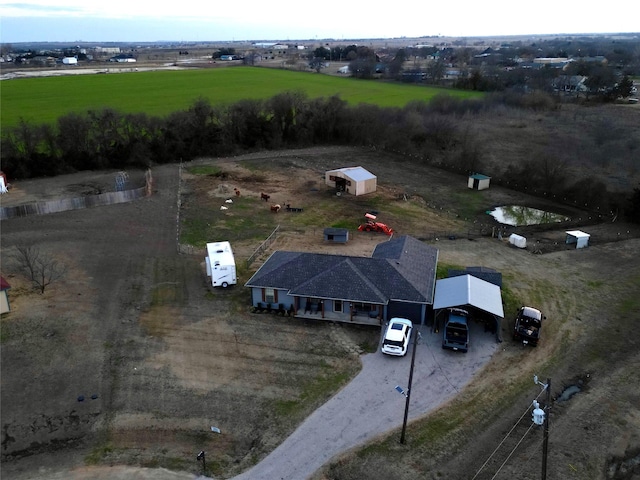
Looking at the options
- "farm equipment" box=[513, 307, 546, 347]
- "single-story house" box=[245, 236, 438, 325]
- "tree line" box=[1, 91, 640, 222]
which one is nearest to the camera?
"farm equipment" box=[513, 307, 546, 347]

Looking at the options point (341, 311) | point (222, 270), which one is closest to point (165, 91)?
point (222, 270)

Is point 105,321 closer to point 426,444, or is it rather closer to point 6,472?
point 6,472

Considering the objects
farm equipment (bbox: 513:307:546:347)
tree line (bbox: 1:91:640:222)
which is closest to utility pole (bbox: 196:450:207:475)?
farm equipment (bbox: 513:307:546:347)

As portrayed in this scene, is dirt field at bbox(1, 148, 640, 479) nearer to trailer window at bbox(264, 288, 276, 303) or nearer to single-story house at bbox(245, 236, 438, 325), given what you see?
trailer window at bbox(264, 288, 276, 303)

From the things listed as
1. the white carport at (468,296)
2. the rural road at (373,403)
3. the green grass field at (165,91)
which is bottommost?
the rural road at (373,403)

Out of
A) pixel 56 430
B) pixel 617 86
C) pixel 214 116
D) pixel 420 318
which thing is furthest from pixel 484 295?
pixel 617 86

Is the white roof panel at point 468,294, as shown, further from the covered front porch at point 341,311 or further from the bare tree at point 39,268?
the bare tree at point 39,268

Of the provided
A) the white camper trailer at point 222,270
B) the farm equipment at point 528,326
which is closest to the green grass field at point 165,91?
the white camper trailer at point 222,270
